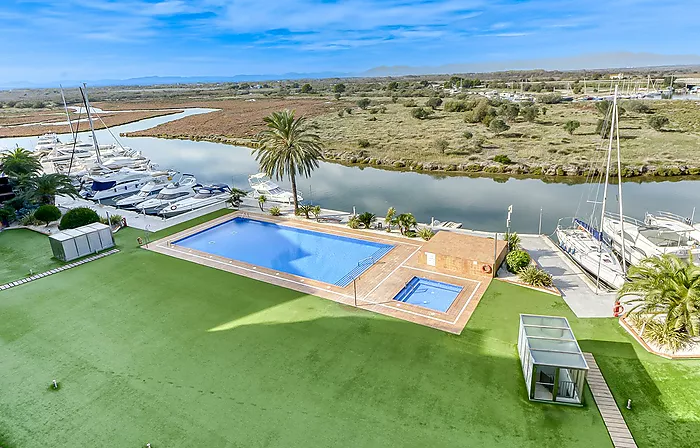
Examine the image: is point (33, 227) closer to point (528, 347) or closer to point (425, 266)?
point (425, 266)

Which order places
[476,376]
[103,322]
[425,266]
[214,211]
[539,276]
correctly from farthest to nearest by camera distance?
[214,211]
[425,266]
[539,276]
[103,322]
[476,376]

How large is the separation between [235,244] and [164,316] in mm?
8813

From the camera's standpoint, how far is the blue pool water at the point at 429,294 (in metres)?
17.6

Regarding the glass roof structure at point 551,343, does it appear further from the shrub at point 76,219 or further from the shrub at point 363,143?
the shrub at point 363,143

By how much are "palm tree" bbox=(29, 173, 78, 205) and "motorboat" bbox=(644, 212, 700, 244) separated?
41.1 meters

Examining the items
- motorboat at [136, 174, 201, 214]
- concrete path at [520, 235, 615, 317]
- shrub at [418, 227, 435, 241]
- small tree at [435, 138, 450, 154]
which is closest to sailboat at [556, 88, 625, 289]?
concrete path at [520, 235, 615, 317]

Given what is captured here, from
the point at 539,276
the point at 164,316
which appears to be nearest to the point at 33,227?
the point at 164,316

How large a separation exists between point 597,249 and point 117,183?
3990cm

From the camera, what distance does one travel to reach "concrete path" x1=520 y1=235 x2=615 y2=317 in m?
16.5

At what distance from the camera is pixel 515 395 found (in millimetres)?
12203

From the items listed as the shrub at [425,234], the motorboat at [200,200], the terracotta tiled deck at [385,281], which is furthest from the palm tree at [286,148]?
the shrub at [425,234]

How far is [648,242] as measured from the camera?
65.9 ft

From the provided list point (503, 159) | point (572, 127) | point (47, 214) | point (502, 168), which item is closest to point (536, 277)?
point (502, 168)

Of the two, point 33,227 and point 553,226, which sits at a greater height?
point 33,227
